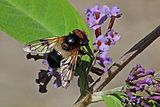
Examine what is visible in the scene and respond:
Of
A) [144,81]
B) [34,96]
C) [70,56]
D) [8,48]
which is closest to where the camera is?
[144,81]

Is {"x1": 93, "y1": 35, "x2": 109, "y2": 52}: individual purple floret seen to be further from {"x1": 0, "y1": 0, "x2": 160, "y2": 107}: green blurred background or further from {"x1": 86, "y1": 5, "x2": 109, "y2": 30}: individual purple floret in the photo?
{"x1": 0, "y1": 0, "x2": 160, "y2": 107}: green blurred background

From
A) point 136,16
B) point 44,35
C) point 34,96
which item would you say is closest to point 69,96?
point 34,96

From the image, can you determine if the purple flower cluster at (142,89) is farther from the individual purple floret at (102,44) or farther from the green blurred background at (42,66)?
the green blurred background at (42,66)

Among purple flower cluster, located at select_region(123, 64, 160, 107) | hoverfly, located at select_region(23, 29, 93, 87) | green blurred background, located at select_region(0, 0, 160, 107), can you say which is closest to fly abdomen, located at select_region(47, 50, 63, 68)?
hoverfly, located at select_region(23, 29, 93, 87)

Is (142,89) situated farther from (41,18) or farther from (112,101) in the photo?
(41,18)

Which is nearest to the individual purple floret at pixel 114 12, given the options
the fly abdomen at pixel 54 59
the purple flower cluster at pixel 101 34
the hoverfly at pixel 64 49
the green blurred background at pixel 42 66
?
the purple flower cluster at pixel 101 34

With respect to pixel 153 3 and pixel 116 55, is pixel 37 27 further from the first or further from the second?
pixel 153 3
